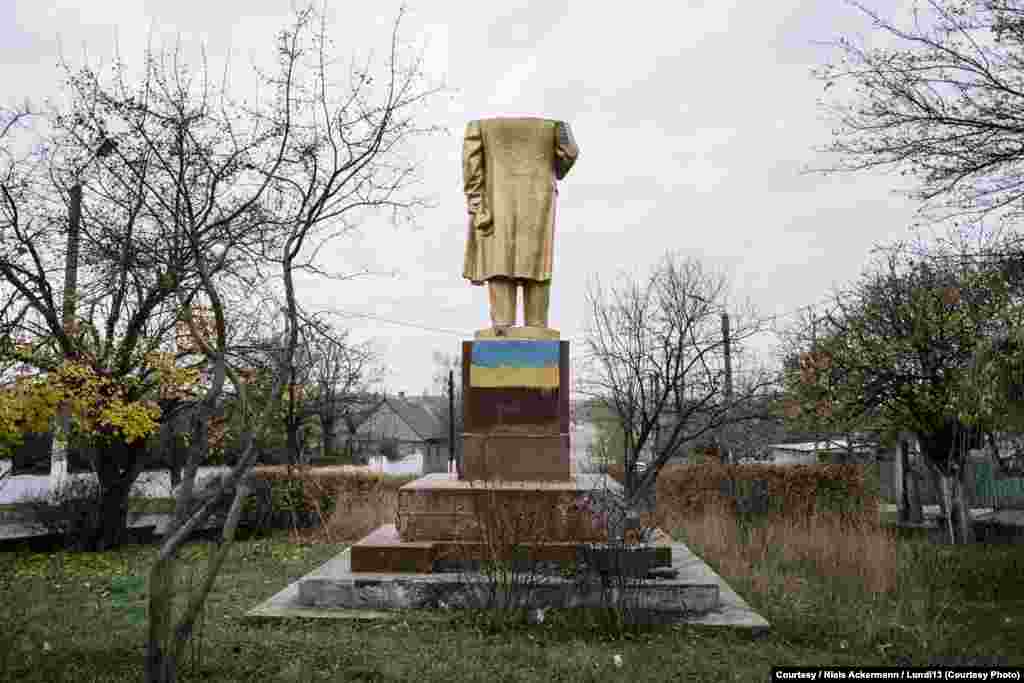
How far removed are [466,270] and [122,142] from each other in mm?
3736

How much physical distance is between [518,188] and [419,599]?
4.63 meters

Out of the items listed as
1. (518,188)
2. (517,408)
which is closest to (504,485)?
(517,408)

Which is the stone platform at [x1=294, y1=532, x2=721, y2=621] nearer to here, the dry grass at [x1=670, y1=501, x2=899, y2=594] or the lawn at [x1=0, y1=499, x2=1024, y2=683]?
the lawn at [x1=0, y1=499, x2=1024, y2=683]

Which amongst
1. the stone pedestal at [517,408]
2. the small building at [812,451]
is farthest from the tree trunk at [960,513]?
the small building at [812,451]

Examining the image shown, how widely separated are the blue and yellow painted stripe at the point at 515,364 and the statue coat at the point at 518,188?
35.6 inches

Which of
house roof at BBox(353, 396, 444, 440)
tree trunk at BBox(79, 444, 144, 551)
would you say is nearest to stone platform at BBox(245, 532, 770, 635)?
tree trunk at BBox(79, 444, 144, 551)

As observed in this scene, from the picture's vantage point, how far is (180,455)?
2177 centimetres

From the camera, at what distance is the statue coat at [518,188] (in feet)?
30.2

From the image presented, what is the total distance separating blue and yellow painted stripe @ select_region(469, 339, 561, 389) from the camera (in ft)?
28.2

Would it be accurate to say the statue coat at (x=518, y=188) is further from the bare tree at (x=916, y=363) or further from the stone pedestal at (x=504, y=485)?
the bare tree at (x=916, y=363)

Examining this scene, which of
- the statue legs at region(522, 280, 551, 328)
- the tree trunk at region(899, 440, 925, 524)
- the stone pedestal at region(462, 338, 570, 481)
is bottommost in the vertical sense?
the tree trunk at region(899, 440, 925, 524)

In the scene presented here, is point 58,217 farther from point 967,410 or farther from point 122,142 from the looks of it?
point 967,410

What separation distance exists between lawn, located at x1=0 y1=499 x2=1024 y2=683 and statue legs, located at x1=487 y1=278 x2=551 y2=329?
134 inches

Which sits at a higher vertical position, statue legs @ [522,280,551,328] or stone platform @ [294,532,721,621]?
statue legs @ [522,280,551,328]
